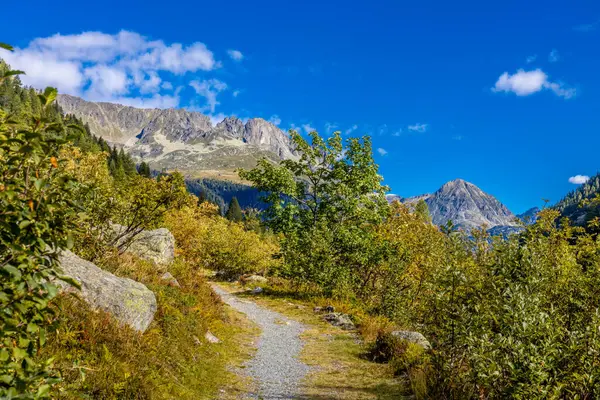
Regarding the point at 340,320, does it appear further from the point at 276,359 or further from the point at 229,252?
the point at 229,252

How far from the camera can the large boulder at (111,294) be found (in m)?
10.1

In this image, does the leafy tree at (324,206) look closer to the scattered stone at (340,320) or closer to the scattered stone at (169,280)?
the scattered stone at (340,320)

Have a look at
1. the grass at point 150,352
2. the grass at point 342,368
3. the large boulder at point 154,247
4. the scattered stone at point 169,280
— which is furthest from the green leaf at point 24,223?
the large boulder at point 154,247

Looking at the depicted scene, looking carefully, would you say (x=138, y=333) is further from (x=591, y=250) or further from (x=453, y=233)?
(x=591, y=250)

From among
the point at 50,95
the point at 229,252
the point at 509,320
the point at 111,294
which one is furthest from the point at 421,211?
the point at 50,95

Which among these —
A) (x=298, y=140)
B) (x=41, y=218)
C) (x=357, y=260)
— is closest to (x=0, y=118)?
(x=41, y=218)

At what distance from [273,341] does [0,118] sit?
47.0ft

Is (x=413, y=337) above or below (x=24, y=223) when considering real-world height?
below

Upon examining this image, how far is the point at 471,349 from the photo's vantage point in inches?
299

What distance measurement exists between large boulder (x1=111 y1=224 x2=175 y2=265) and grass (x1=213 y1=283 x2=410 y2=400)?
7.67 m

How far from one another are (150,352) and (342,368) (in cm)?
615

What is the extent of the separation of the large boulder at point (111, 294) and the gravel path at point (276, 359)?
3.61 m

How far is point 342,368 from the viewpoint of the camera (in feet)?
42.2

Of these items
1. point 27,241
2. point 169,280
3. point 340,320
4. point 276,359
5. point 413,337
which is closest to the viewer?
point 27,241
